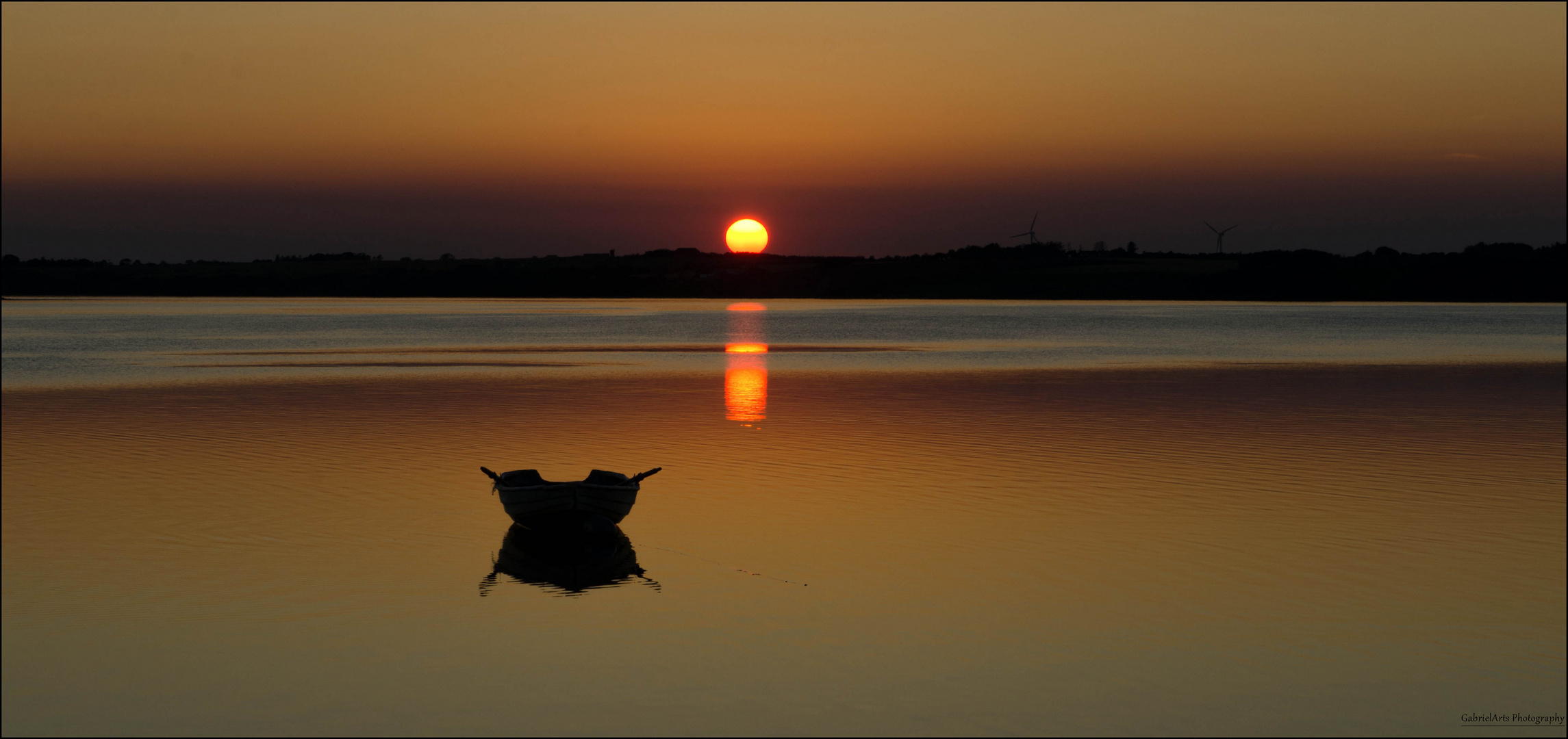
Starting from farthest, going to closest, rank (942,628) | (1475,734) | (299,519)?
(299,519) < (942,628) < (1475,734)

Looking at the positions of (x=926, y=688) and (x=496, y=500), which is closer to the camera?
(x=926, y=688)

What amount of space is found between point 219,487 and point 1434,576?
2194cm

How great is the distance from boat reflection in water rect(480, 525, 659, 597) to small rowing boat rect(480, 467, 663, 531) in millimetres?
194

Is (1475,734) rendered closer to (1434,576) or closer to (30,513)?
(1434,576)

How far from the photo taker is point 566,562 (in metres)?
21.0

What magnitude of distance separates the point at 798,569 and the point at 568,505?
4.57m

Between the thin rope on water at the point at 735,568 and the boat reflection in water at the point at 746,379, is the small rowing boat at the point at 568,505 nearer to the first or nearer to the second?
the thin rope on water at the point at 735,568

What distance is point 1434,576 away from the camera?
62.2 feet

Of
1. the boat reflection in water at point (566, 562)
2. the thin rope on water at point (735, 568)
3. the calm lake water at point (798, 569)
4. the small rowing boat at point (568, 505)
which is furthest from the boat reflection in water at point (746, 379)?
the thin rope on water at point (735, 568)

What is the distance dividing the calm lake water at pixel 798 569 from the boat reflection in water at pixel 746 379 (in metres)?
0.72

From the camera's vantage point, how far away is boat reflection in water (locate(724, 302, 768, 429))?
43.0 metres

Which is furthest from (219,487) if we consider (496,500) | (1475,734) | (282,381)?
(282,381)

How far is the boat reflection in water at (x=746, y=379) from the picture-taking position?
141ft

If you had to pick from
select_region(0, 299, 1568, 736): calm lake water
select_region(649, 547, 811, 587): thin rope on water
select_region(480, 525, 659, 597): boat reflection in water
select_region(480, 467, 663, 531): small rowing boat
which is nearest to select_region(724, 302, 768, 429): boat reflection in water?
select_region(0, 299, 1568, 736): calm lake water
